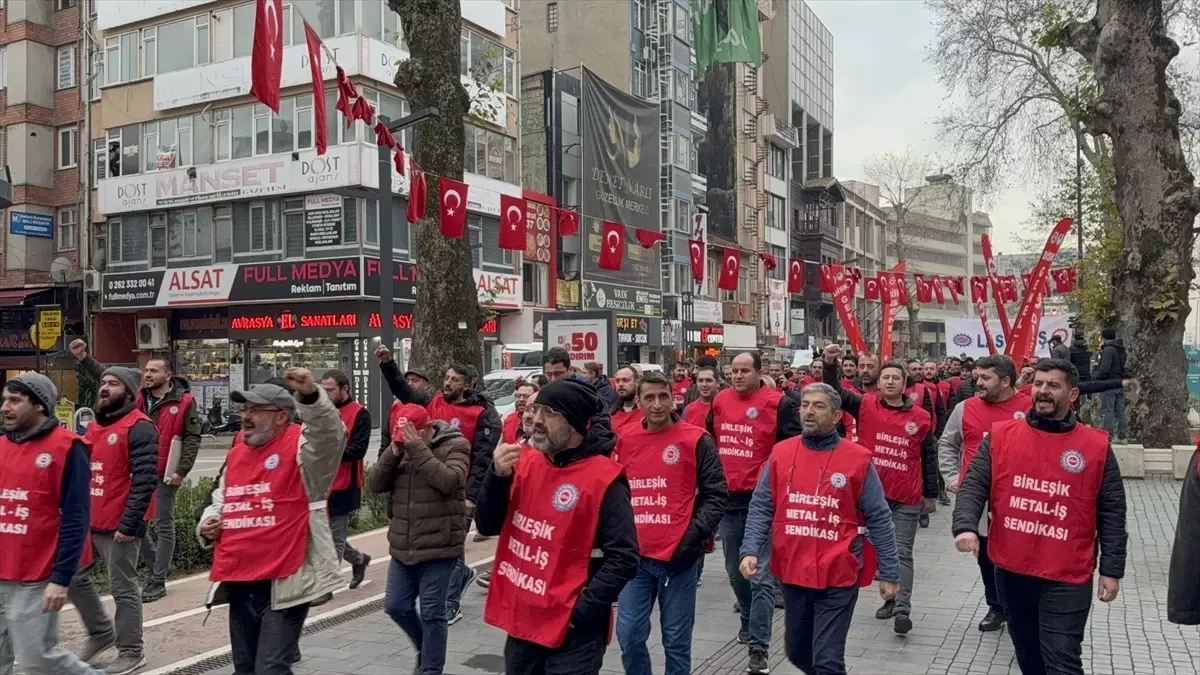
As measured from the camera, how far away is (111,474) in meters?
6.58

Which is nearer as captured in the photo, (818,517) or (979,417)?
(818,517)

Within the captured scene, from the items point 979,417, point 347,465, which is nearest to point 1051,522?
point 979,417

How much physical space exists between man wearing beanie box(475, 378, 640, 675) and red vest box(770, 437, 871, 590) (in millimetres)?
1460

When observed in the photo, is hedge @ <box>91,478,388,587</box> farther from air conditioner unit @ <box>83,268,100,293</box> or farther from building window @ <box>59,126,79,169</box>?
building window @ <box>59,126,79,169</box>

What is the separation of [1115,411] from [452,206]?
42.5 feet

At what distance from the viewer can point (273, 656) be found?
4652mm

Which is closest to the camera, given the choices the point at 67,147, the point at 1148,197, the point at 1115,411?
the point at 1148,197

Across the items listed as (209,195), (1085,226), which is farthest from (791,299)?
(209,195)

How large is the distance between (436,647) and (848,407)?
12.5ft

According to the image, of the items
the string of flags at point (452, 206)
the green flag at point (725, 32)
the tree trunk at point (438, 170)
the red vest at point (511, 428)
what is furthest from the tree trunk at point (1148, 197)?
the red vest at point (511, 428)

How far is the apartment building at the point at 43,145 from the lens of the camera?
33938 mm

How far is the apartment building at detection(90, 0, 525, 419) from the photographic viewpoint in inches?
1159

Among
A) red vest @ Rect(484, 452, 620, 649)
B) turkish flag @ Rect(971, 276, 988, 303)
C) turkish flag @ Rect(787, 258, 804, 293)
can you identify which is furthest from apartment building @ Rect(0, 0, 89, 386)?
red vest @ Rect(484, 452, 620, 649)

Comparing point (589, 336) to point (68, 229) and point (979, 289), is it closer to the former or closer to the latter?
point (979, 289)
